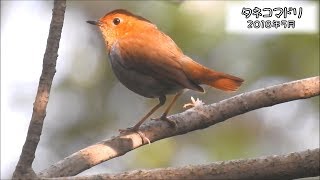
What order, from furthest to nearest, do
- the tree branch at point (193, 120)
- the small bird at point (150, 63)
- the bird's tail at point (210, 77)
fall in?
the small bird at point (150, 63), the bird's tail at point (210, 77), the tree branch at point (193, 120)

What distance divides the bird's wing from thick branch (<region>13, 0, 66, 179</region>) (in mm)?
1045

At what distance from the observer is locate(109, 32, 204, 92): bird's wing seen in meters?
3.52

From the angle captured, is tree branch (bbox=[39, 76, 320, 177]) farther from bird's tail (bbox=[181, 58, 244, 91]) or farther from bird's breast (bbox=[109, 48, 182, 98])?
bird's breast (bbox=[109, 48, 182, 98])

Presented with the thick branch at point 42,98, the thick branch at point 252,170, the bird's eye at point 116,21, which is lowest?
the thick branch at point 252,170

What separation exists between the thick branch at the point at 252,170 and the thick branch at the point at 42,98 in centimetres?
26

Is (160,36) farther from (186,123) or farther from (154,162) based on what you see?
(154,162)

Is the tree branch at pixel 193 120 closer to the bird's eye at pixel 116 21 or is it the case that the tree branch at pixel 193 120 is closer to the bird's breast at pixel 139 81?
the bird's breast at pixel 139 81

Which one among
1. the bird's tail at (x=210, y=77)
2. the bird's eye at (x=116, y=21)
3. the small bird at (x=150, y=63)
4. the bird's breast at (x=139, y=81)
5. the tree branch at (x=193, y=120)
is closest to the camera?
the tree branch at (x=193, y=120)

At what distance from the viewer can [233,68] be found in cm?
680

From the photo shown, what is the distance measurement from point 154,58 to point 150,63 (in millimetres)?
35

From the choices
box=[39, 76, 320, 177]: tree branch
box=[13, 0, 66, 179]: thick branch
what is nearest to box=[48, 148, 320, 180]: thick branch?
box=[13, 0, 66, 179]: thick branch

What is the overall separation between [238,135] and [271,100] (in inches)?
154

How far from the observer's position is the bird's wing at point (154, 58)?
3518 millimetres

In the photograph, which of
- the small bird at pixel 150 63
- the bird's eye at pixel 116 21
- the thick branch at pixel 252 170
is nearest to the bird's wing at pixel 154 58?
the small bird at pixel 150 63
